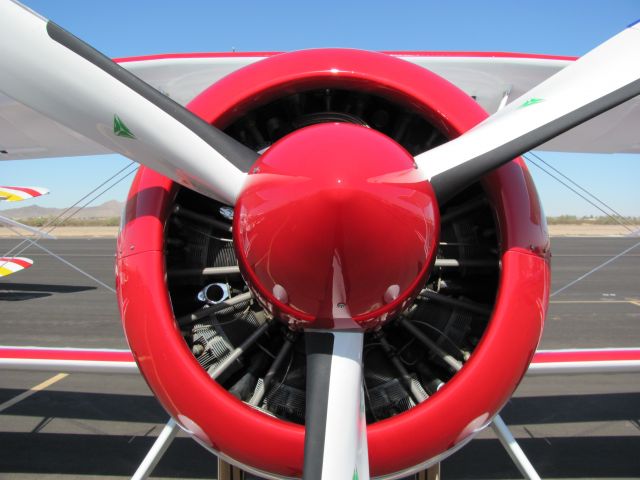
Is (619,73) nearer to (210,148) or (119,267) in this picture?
(210,148)

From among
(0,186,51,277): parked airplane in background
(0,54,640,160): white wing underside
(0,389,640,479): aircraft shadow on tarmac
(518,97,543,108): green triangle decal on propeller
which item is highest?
(0,186,51,277): parked airplane in background

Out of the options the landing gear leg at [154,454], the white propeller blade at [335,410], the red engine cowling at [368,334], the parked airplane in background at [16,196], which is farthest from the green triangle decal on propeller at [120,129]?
the parked airplane in background at [16,196]

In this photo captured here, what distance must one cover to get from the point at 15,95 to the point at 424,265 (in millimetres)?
1447

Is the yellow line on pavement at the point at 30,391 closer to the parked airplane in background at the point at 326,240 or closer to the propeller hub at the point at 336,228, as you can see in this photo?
the parked airplane in background at the point at 326,240

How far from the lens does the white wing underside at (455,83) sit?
10.2 ft

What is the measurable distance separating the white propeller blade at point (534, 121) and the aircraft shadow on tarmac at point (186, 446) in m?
2.75

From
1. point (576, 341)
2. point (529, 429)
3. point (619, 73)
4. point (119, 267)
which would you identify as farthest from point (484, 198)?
point (576, 341)

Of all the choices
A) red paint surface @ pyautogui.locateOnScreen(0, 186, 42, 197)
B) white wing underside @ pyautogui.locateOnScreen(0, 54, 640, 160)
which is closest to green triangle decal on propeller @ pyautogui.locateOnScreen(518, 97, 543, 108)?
white wing underside @ pyautogui.locateOnScreen(0, 54, 640, 160)

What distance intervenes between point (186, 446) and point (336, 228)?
137 inches

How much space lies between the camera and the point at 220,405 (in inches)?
73.1

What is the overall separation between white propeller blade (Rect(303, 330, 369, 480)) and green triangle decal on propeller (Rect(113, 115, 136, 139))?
869 mm

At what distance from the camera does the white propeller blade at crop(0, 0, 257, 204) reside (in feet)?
5.87

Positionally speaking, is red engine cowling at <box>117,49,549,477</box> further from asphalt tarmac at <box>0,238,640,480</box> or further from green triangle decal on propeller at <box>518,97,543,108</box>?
asphalt tarmac at <box>0,238,640,480</box>

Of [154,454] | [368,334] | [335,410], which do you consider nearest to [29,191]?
[154,454]
